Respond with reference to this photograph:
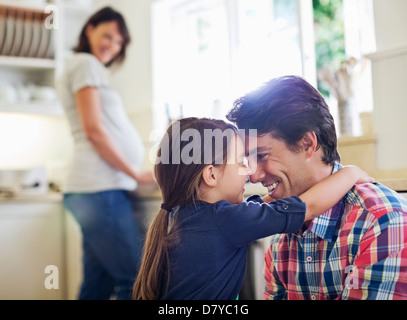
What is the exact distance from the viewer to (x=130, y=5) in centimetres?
151

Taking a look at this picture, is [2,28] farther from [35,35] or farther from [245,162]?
[245,162]

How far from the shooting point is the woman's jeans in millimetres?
1127

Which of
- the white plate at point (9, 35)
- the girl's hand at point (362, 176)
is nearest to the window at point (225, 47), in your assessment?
the girl's hand at point (362, 176)

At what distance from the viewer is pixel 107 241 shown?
45.0 inches

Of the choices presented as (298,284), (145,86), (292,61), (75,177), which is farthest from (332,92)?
(145,86)

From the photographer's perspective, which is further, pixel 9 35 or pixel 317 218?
pixel 9 35

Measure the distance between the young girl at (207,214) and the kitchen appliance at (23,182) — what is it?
558mm

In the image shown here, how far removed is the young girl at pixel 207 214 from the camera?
614 mm

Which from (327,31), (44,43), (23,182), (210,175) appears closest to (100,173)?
(23,182)

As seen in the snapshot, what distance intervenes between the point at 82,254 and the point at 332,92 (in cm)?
72

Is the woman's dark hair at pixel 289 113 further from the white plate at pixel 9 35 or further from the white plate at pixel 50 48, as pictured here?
the white plate at pixel 50 48

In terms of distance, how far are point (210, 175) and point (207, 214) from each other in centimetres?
6
